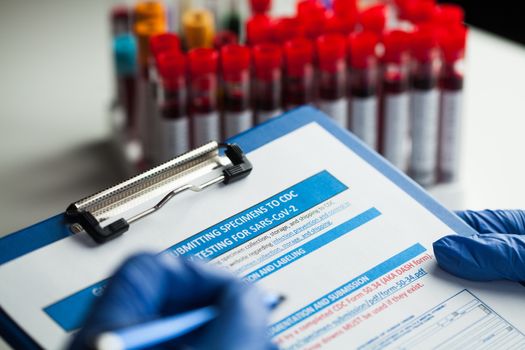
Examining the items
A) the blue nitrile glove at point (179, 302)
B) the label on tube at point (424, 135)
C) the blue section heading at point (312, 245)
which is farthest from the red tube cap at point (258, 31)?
the blue nitrile glove at point (179, 302)

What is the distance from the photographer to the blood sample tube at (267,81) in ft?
3.78

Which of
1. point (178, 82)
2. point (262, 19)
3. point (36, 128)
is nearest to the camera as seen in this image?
point (178, 82)

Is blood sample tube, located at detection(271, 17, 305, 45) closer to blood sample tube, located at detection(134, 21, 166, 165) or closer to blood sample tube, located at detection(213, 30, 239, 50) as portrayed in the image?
blood sample tube, located at detection(213, 30, 239, 50)

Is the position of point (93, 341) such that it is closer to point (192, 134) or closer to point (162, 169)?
point (162, 169)

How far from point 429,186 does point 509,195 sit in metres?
0.12

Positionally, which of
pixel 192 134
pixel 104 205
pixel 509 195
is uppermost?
pixel 104 205

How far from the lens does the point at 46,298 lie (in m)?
0.67

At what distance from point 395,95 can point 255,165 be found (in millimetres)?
462

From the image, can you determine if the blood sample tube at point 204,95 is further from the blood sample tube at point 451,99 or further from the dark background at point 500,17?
the dark background at point 500,17

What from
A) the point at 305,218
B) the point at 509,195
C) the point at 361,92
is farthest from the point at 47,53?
the point at 305,218

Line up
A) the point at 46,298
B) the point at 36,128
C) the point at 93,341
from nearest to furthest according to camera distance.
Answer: the point at 93,341 < the point at 46,298 < the point at 36,128

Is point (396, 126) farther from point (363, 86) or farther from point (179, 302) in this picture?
point (179, 302)

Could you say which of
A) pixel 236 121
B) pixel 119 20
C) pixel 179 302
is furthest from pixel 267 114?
pixel 179 302

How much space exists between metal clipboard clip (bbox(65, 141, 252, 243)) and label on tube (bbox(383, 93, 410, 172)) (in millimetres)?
467
